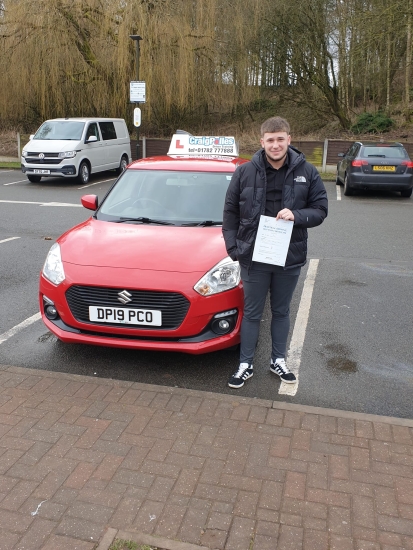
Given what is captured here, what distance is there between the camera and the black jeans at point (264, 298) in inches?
151

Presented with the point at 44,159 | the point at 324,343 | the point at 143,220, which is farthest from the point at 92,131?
the point at 324,343

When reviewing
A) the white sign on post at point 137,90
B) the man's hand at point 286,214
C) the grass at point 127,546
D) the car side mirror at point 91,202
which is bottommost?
the grass at point 127,546

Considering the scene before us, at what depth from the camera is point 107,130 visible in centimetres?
1794

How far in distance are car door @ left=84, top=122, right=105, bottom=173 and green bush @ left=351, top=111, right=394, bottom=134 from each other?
519 inches

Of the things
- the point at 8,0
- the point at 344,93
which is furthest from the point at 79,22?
the point at 344,93

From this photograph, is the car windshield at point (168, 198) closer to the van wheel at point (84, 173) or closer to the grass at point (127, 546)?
the grass at point (127, 546)

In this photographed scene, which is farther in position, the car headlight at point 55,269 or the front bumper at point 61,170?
the front bumper at point 61,170

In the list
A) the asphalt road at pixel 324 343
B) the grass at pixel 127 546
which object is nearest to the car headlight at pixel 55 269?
the asphalt road at pixel 324 343

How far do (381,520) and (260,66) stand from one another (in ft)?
90.4

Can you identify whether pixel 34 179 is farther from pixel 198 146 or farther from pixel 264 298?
pixel 264 298

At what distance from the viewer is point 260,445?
3289 millimetres

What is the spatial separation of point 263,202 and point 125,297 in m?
1.23

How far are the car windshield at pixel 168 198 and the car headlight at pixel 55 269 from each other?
834 millimetres

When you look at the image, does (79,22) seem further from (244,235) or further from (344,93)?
(244,235)
